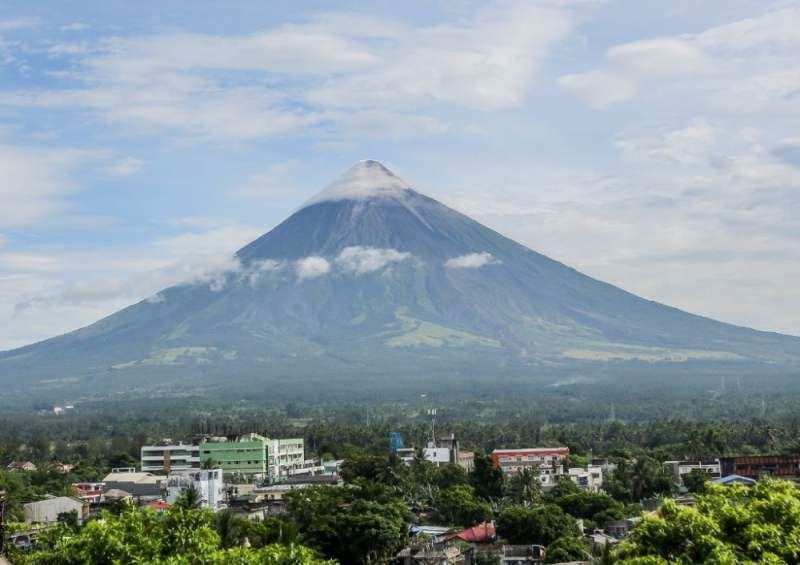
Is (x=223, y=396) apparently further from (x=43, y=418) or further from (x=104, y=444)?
(x=104, y=444)

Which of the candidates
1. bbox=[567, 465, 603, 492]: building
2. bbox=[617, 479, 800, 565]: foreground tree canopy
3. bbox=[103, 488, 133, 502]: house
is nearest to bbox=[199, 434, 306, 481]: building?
bbox=[103, 488, 133, 502]: house

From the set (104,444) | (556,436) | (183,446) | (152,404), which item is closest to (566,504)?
(183,446)

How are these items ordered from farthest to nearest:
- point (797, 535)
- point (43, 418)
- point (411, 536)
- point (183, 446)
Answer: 1. point (43, 418)
2. point (183, 446)
3. point (411, 536)
4. point (797, 535)

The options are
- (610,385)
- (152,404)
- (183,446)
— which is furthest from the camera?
(610,385)

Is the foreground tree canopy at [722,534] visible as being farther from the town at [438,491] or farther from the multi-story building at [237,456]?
the multi-story building at [237,456]

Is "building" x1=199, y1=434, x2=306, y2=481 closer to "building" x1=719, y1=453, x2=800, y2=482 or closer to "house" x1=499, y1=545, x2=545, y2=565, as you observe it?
"building" x1=719, y1=453, x2=800, y2=482

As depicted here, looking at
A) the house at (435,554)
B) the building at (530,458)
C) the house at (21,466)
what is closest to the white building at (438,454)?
the building at (530,458)
